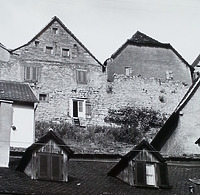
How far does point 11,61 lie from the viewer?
44562mm

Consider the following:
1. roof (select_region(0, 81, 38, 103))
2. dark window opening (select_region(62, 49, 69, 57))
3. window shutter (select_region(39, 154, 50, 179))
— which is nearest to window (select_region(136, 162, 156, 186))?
window shutter (select_region(39, 154, 50, 179))

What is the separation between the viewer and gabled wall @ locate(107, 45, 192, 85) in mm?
49281

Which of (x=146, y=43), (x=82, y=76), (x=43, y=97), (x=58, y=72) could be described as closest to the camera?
(x=43, y=97)

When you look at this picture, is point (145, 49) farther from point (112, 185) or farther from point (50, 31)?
point (112, 185)

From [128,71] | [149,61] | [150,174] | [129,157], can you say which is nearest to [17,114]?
[129,157]

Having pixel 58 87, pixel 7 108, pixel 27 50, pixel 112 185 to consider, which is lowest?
pixel 112 185

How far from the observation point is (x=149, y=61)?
1972 inches

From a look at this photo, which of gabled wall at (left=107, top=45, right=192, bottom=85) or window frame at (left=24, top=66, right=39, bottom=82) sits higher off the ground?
gabled wall at (left=107, top=45, right=192, bottom=85)

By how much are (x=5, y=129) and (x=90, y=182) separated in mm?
3578

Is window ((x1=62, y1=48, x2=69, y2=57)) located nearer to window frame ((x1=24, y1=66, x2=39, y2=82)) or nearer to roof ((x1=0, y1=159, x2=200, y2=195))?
window frame ((x1=24, y1=66, x2=39, y2=82))

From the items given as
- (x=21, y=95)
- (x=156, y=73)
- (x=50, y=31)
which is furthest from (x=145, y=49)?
(x=21, y=95)

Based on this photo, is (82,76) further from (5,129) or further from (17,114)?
(5,129)

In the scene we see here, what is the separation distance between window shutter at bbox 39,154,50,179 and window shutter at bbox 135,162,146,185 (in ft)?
9.56

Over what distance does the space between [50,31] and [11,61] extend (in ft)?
17.4
